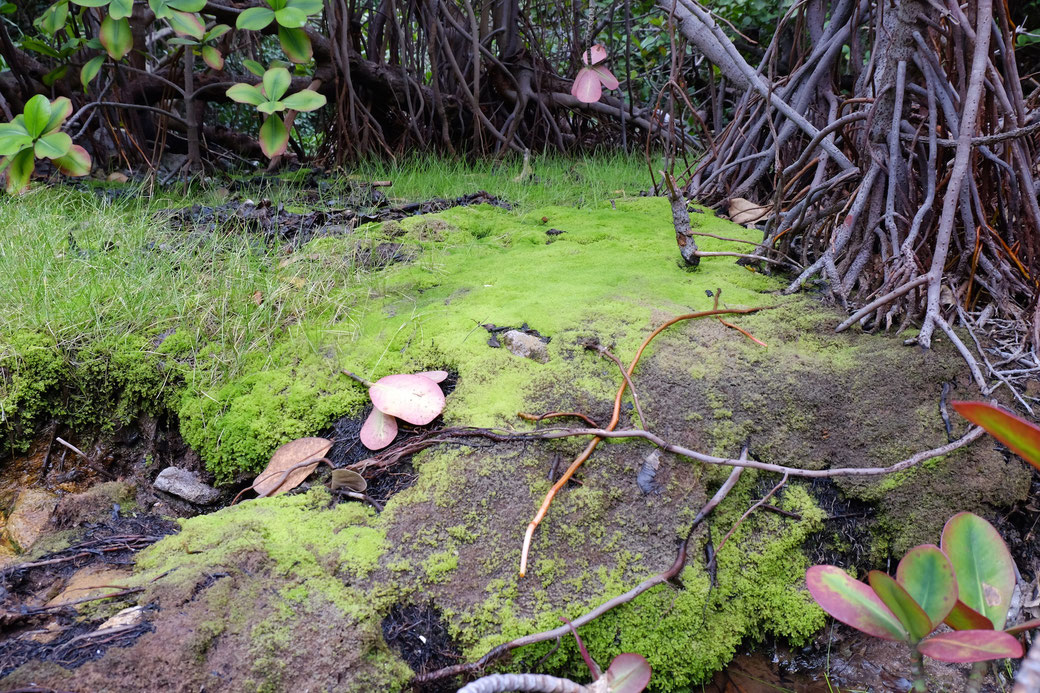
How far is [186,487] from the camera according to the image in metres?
1.57

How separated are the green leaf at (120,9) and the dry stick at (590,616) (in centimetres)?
294

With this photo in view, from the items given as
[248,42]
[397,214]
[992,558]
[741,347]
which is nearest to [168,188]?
[397,214]

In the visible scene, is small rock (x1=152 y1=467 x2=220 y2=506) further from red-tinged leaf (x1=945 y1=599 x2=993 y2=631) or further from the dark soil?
red-tinged leaf (x1=945 y1=599 x2=993 y2=631)

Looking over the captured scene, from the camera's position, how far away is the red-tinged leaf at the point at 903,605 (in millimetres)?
710

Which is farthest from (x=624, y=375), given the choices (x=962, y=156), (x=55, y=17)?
(x=55, y=17)

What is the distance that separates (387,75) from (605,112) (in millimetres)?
1560

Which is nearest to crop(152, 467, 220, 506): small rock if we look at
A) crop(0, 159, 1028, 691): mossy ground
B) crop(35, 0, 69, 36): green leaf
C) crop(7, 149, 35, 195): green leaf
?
crop(0, 159, 1028, 691): mossy ground

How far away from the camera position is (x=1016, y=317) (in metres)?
1.59

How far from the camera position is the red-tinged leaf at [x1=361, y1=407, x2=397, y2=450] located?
1.45m

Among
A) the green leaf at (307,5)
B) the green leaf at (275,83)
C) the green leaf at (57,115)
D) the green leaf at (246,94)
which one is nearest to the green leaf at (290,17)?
the green leaf at (307,5)

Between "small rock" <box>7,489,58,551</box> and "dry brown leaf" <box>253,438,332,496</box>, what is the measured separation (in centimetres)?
44

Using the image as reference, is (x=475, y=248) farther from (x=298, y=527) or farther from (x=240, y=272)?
(x=298, y=527)

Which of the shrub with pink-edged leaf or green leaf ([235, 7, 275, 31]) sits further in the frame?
green leaf ([235, 7, 275, 31])

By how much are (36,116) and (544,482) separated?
2.37 m
